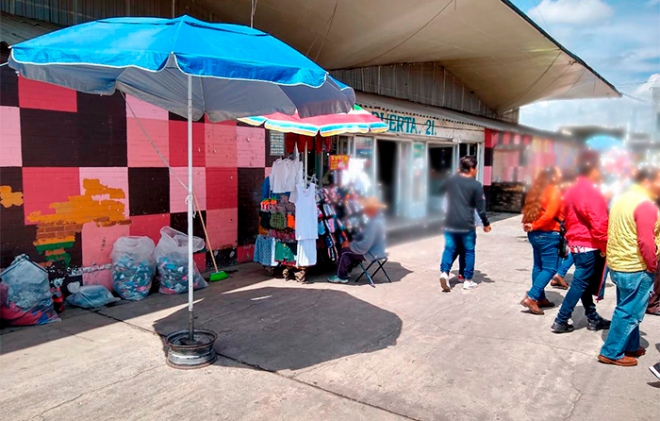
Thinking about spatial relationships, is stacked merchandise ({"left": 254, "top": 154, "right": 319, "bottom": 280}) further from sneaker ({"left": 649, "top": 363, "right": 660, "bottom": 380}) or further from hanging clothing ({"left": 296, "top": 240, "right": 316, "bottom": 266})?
sneaker ({"left": 649, "top": 363, "right": 660, "bottom": 380})

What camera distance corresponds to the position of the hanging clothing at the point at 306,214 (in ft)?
20.8

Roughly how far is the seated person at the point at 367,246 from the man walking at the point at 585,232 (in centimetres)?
234

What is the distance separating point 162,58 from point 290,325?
112 inches

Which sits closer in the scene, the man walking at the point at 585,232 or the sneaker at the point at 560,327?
the man walking at the point at 585,232

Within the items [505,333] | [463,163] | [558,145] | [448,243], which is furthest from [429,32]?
[558,145]

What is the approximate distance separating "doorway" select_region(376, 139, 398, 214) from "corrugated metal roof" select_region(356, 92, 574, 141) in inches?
38.6

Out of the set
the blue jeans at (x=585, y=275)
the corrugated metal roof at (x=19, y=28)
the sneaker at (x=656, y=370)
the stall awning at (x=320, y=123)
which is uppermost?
the corrugated metal roof at (x=19, y=28)

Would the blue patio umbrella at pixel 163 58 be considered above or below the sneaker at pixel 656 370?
above

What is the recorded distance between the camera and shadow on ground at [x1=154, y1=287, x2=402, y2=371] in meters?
4.21

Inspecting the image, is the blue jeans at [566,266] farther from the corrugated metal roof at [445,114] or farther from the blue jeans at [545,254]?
the corrugated metal roof at [445,114]

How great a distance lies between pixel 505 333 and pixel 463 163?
7.53 ft

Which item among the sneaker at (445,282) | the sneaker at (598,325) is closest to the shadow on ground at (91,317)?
the sneaker at (445,282)

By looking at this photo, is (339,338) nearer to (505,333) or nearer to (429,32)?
(505,333)

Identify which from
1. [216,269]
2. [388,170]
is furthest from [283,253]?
[388,170]
